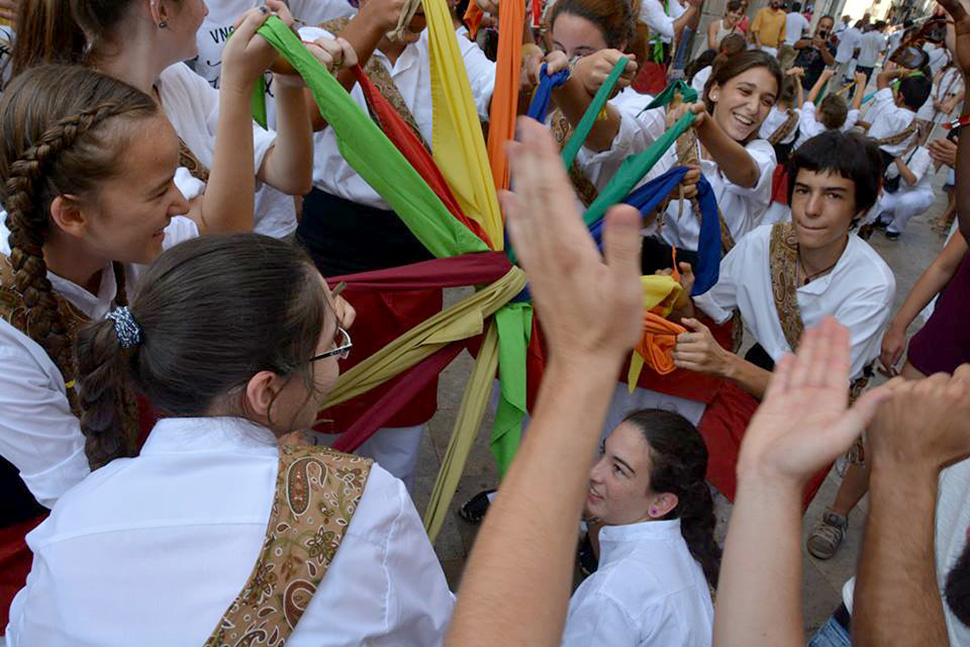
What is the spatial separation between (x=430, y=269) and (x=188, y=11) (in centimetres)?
80

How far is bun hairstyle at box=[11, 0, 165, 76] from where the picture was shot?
1457 millimetres

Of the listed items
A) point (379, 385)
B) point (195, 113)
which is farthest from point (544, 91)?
point (195, 113)

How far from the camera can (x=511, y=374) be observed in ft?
4.91

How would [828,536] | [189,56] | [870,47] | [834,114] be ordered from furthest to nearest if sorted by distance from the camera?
[870,47] < [834,114] < [828,536] < [189,56]

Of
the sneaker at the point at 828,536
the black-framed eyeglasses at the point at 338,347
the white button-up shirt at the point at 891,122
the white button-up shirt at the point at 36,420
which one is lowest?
the sneaker at the point at 828,536

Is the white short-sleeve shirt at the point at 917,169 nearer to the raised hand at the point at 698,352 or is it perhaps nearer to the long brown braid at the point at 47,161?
the raised hand at the point at 698,352

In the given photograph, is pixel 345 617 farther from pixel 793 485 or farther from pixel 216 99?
pixel 216 99

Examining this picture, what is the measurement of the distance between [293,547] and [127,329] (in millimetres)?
418

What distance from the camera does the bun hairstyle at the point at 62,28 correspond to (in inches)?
57.4

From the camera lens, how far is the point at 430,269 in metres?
1.52

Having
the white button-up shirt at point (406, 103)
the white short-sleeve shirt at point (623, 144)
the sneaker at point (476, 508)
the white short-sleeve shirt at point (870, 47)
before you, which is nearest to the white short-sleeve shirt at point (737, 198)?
the white short-sleeve shirt at point (623, 144)

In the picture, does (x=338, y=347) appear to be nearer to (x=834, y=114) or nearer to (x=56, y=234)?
(x=56, y=234)

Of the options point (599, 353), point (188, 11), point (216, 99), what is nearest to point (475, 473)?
point (216, 99)

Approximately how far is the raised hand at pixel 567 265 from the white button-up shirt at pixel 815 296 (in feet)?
4.83
